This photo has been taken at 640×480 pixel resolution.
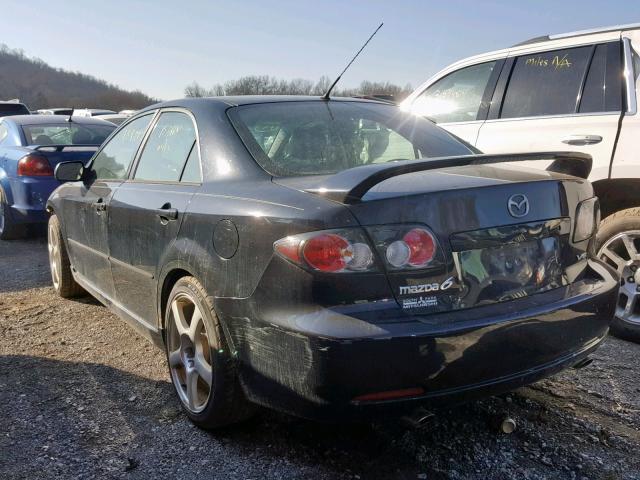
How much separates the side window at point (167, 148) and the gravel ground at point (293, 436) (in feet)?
3.77

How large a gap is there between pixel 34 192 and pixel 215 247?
5213 millimetres

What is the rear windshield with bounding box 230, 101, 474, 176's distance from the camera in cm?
276

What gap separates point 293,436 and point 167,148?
5.54ft

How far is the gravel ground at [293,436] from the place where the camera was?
2426 millimetres

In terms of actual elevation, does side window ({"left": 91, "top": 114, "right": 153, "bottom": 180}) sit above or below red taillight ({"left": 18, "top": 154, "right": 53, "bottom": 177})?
above

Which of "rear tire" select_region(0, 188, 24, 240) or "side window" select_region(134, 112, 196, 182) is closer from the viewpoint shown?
"side window" select_region(134, 112, 196, 182)

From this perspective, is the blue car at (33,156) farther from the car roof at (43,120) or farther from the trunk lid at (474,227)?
the trunk lid at (474,227)

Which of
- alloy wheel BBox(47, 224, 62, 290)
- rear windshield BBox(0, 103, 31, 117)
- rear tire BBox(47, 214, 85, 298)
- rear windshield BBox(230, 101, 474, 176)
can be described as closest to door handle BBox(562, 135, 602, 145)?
rear windshield BBox(230, 101, 474, 176)

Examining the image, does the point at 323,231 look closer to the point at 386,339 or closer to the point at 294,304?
the point at 294,304

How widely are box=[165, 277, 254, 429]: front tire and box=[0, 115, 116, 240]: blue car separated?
13.7ft

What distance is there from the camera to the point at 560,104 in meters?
4.32

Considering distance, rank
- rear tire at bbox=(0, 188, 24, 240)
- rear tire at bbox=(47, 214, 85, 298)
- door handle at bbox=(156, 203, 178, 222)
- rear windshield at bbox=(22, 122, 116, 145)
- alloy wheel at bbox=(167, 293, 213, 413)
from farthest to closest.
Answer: rear windshield at bbox=(22, 122, 116, 145)
rear tire at bbox=(0, 188, 24, 240)
rear tire at bbox=(47, 214, 85, 298)
door handle at bbox=(156, 203, 178, 222)
alloy wheel at bbox=(167, 293, 213, 413)

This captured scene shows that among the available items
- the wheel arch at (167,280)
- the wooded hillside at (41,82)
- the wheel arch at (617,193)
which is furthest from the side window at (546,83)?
the wooded hillside at (41,82)

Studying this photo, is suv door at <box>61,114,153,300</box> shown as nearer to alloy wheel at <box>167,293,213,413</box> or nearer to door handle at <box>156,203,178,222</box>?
door handle at <box>156,203,178,222</box>
